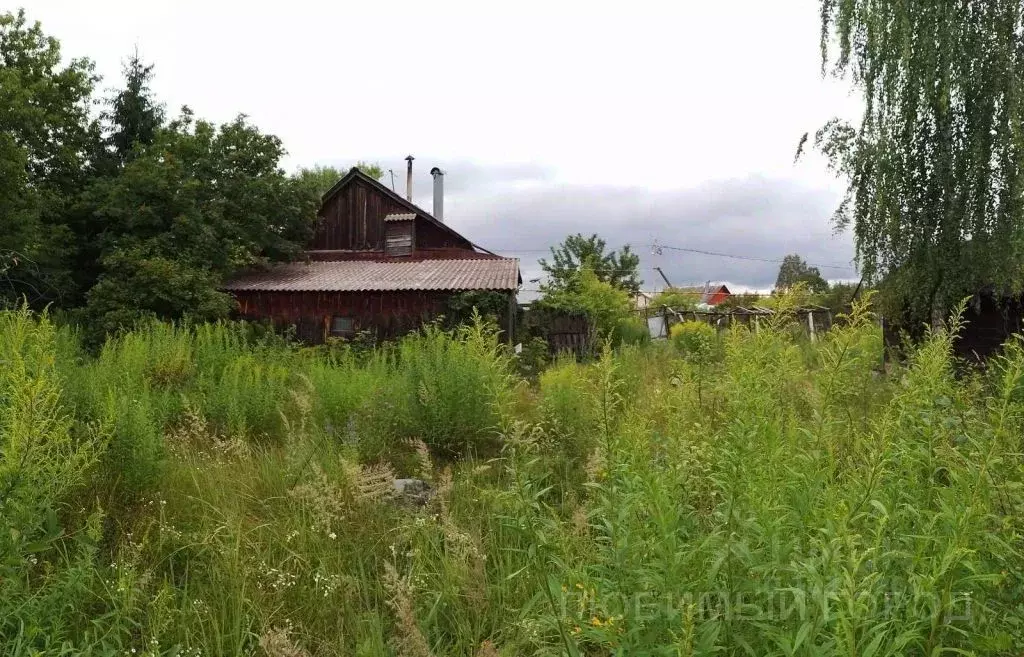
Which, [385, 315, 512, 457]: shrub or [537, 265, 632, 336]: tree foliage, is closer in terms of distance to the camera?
[385, 315, 512, 457]: shrub

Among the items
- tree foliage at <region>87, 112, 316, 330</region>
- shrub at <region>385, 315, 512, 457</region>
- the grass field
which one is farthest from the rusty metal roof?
the grass field

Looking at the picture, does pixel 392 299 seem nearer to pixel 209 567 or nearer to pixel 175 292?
pixel 175 292

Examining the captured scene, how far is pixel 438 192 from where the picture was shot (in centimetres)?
2866

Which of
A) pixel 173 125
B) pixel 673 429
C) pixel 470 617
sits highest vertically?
pixel 173 125

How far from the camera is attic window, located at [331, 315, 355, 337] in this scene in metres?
18.5

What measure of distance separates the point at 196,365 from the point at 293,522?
4.32 m

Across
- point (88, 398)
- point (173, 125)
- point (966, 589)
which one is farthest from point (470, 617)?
point (173, 125)

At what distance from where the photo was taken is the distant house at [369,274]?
18.1m

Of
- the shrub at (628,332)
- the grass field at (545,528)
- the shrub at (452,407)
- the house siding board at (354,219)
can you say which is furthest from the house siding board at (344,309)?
the grass field at (545,528)

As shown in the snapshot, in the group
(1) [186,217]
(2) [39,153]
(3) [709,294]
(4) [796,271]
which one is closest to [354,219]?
(1) [186,217]

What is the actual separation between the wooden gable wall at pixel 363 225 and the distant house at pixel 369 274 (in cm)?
4

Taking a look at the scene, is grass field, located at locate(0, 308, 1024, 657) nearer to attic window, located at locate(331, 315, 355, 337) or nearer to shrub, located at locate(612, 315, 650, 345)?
shrub, located at locate(612, 315, 650, 345)

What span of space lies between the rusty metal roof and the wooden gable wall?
3.91 ft

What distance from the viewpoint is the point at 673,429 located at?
2.21m
